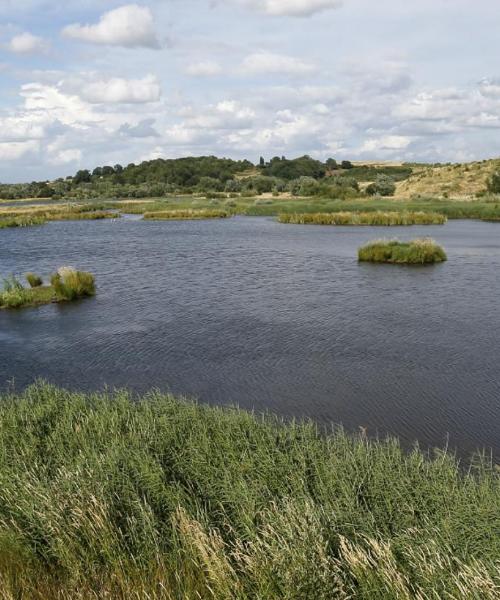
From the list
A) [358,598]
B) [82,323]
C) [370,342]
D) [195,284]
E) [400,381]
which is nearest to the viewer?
[358,598]

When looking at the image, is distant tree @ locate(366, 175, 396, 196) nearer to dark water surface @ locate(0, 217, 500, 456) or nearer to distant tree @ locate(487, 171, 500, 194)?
distant tree @ locate(487, 171, 500, 194)

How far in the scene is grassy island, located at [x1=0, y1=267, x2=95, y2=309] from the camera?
91.8 feet

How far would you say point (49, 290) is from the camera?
98.2 ft

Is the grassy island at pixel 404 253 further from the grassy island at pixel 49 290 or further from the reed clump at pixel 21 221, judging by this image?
the reed clump at pixel 21 221

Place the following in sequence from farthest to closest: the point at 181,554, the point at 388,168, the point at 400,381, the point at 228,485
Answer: the point at 388,168
the point at 400,381
the point at 228,485
the point at 181,554

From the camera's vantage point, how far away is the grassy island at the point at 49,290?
28.0 metres

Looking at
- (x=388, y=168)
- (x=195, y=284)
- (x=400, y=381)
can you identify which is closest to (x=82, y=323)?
(x=195, y=284)

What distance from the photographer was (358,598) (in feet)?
20.3

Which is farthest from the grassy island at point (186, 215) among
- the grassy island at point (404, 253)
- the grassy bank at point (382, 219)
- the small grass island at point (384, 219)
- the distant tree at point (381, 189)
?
the grassy island at point (404, 253)

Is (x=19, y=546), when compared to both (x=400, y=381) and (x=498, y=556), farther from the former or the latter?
(x=400, y=381)

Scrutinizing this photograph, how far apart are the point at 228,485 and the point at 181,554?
1.37m

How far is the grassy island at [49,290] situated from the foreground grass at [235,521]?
61.2 ft

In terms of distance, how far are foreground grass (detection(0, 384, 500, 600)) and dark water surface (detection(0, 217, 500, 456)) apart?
4909mm

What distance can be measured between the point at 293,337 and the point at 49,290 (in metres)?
14.5
